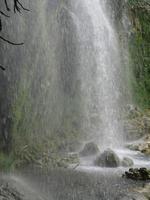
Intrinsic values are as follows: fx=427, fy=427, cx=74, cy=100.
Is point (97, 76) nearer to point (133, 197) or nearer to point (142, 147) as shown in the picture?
point (142, 147)

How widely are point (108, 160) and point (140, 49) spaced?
14.8 meters

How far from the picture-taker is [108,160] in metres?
15.2

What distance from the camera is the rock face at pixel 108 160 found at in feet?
49.6

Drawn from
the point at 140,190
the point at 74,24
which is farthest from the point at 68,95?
the point at 140,190

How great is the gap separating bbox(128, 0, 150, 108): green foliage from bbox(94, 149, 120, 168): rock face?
12100 millimetres

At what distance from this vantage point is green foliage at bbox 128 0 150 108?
27.6 metres

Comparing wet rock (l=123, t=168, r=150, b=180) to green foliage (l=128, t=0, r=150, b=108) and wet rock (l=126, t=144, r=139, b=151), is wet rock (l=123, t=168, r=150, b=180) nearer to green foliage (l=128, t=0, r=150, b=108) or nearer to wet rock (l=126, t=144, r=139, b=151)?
wet rock (l=126, t=144, r=139, b=151)

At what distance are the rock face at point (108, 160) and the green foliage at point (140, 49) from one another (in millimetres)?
12100

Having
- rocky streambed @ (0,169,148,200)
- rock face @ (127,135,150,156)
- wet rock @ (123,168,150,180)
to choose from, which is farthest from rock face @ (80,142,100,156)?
wet rock @ (123,168,150,180)

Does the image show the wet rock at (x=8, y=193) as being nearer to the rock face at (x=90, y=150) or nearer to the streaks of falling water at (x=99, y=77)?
the rock face at (x=90, y=150)

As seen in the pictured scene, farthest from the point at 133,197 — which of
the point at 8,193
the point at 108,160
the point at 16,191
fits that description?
the point at 108,160

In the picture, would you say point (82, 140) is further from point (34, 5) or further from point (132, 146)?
point (34, 5)

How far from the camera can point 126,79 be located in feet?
88.3

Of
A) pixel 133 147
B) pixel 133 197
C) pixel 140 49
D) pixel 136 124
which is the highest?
pixel 140 49
